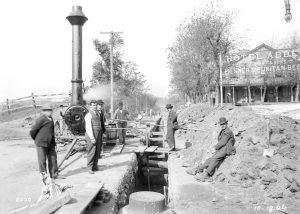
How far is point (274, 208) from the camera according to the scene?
561cm

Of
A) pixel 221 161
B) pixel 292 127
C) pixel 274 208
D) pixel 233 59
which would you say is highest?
pixel 233 59

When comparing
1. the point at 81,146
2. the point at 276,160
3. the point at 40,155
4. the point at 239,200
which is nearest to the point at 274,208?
the point at 239,200

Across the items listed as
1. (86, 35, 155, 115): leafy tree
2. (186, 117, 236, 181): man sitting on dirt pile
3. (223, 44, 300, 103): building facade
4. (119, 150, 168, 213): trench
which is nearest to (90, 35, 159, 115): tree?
(86, 35, 155, 115): leafy tree

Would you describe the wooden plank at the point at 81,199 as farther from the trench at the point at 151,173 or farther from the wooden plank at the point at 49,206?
the trench at the point at 151,173

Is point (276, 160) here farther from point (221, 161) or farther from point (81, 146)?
point (81, 146)

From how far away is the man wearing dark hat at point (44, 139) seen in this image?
6359 mm

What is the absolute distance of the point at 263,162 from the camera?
280 inches

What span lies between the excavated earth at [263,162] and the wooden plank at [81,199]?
2794 millimetres

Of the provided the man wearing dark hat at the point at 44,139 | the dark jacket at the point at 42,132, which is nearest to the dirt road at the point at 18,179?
the man wearing dark hat at the point at 44,139

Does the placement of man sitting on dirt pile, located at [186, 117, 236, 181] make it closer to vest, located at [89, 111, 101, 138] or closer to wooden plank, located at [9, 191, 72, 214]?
vest, located at [89, 111, 101, 138]

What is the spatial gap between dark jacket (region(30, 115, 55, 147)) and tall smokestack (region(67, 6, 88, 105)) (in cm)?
356

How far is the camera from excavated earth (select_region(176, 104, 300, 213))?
20.3 feet

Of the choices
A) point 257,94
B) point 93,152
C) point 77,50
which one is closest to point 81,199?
point 93,152

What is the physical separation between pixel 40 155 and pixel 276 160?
5142 mm
